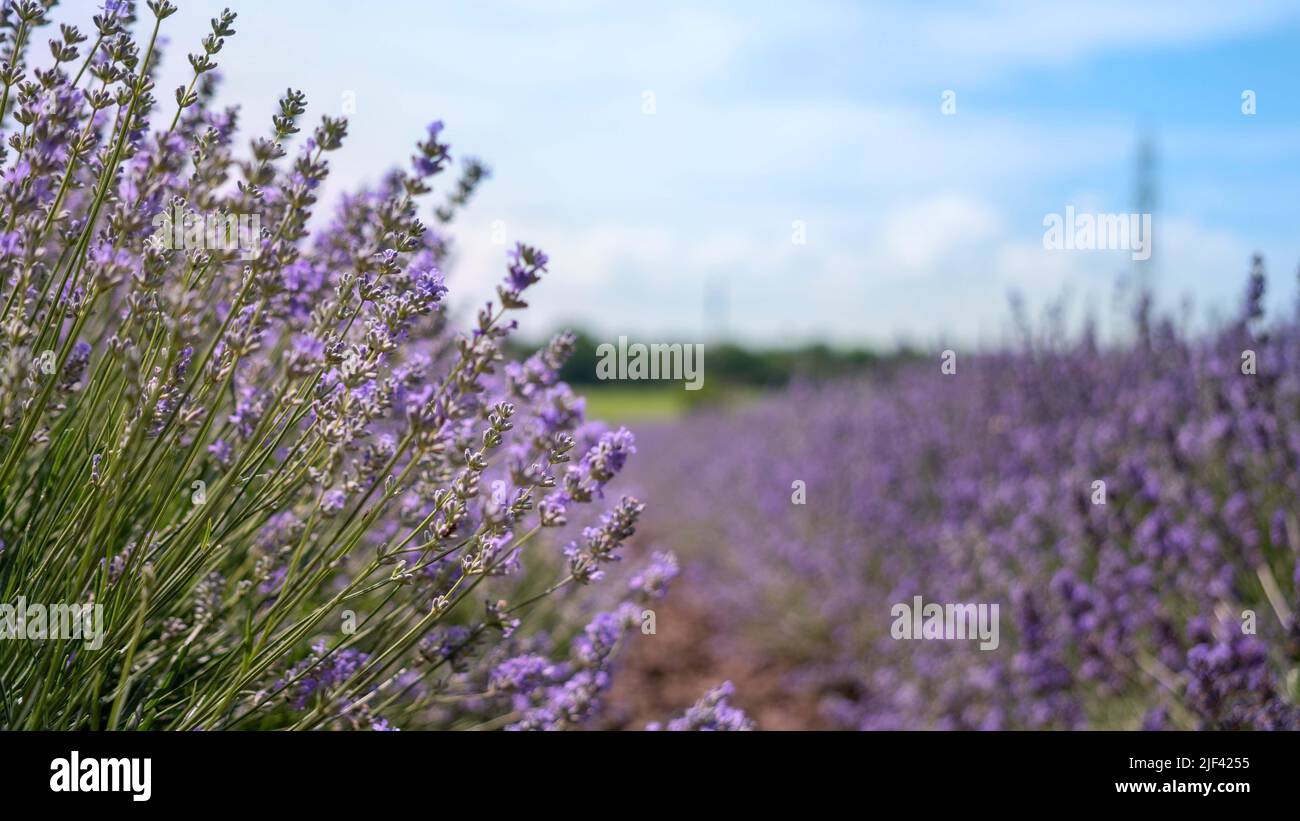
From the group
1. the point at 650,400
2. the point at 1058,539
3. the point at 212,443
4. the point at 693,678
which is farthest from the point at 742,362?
the point at 212,443

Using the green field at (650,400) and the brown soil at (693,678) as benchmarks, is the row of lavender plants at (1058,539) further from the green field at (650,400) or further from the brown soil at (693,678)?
the green field at (650,400)

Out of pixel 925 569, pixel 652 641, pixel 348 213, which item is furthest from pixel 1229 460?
pixel 652 641

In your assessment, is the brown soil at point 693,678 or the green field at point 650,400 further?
the green field at point 650,400

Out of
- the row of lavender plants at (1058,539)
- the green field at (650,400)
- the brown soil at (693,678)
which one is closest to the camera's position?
the row of lavender plants at (1058,539)

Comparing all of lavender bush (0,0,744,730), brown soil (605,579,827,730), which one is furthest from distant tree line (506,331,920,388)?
lavender bush (0,0,744,730)

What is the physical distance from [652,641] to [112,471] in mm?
4746

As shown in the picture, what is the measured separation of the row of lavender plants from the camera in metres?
2.75

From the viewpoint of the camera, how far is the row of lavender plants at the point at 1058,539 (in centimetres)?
275

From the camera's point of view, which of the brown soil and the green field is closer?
the brown soil

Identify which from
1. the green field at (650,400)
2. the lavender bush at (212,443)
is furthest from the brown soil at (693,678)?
the lavender bush at (212,443)

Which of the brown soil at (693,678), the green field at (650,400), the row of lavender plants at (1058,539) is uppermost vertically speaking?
the green field at (650,400)

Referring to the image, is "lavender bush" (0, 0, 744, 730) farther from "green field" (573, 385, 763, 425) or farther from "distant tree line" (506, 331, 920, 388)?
"distant tree line" (506, 331, 920, 388)
